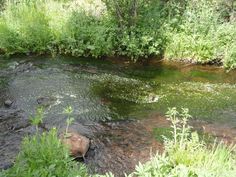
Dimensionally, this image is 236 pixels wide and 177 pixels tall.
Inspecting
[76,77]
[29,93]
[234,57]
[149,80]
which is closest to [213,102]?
[149,80]

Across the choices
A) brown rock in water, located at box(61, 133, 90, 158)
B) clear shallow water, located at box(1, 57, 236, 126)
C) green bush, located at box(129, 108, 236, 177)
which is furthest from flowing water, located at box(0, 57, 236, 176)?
green bush, located at box(129, 108, 236, 177)

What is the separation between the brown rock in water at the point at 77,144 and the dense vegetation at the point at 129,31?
14.1 ft

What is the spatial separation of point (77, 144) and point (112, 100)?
6.96ft

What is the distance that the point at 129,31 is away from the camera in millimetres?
9758

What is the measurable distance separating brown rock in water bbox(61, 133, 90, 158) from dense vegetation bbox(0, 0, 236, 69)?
4.31 m

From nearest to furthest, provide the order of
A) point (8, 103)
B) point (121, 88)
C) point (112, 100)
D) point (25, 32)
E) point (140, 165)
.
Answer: point (140, 165) < point (8, 103) < point (112, 100) < point (121, 88) < point (25, 32)

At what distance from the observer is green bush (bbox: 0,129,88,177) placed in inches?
139

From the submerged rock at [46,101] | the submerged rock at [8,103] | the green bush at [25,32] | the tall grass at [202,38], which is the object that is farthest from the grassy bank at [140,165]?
the green bush at [25,32]

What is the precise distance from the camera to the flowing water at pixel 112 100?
18.2ft

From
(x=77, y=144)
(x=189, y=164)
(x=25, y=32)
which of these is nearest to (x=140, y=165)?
(x=189, y=164)

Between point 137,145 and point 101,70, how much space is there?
11.2 feet

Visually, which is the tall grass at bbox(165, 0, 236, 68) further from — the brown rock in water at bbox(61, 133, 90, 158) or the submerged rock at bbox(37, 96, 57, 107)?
the brown rock in water at bbox(61, 133, 90, 158)

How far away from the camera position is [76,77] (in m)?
8.20

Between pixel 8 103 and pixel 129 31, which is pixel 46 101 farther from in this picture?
pixel 129 31
